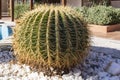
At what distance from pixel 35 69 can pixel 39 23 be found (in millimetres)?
783

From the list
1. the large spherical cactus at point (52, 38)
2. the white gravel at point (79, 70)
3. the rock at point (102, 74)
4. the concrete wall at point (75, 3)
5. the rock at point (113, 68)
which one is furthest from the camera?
the concrete wall at point (75, 3)

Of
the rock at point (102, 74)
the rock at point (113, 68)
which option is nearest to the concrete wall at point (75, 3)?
the rock at point (113, 68)

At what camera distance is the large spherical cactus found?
4.53 meters

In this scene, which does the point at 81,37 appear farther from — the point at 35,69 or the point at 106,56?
the point at 106,56

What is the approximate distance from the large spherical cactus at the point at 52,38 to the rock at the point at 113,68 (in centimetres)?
54

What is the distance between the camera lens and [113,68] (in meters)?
5.05

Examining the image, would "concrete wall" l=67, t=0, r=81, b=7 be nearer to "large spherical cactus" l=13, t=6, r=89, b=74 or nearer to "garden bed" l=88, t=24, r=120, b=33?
"garden bed" l=88, t=24, r=120, b=33

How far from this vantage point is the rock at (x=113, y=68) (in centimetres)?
499

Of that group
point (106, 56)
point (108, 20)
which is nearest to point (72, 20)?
point (106, 56)

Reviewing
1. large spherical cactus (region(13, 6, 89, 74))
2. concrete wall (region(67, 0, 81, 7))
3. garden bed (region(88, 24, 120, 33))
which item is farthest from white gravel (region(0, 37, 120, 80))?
concrete wall (region(67, 0, 81, 7))

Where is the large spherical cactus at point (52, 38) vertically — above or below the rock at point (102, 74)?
above

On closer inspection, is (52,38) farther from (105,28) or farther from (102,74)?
(105,28)

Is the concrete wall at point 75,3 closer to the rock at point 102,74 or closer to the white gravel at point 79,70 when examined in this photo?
the white gravel at point 79,70

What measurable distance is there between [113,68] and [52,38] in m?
1.22
